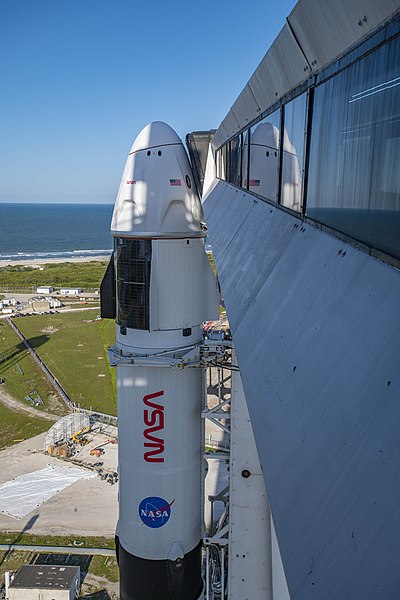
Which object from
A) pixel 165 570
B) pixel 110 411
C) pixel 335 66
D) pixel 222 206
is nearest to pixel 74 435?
pixel 110 411

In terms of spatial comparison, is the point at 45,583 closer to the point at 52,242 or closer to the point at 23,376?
the point at 23,376

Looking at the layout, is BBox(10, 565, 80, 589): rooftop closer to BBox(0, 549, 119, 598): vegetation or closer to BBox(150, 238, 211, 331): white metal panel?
BBox(0, 549, 119, 598): vegetation

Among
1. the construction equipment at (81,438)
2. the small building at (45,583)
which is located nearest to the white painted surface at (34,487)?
the construction equipment at (81,438)

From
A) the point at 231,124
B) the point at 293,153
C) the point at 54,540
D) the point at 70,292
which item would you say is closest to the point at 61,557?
the point at 54,540

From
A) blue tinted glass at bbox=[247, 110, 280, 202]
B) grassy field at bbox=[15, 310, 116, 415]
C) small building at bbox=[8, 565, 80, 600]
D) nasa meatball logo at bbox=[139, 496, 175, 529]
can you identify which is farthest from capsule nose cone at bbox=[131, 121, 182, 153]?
grassy field at bbox=[15, 310, 116, 415]

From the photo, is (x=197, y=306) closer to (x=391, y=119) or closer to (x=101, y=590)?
(x=391, y=119)

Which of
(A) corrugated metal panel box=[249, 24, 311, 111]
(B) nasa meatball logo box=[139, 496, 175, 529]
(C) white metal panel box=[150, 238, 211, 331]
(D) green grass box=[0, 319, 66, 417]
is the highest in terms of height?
(A) corrugated metal panel box=[249, 24, 311, 111]
